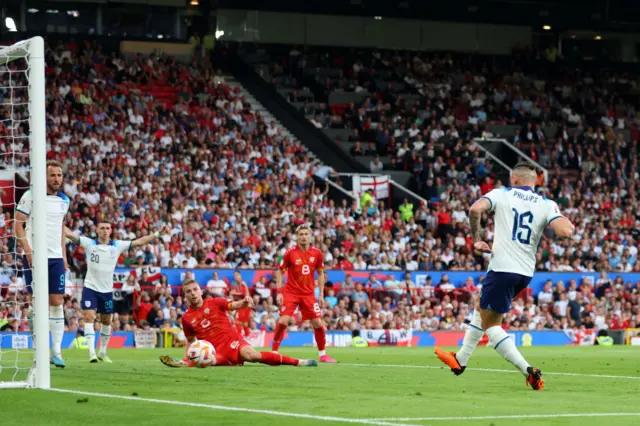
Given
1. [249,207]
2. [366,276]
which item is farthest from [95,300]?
[249,207]

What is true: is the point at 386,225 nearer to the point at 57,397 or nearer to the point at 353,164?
the point at 353,164

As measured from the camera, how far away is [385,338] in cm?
3259

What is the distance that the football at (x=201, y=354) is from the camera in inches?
655

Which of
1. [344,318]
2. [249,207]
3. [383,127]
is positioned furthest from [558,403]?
[383,127]

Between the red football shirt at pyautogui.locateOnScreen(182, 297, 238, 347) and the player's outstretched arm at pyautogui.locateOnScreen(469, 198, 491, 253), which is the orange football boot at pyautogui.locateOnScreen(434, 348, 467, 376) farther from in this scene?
the red football shirt at pyautogui.locateOnScreen(182, 297, 238, 347)

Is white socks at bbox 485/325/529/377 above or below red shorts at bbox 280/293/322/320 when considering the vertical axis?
above

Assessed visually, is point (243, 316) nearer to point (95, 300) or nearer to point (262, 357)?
point (95, 300)

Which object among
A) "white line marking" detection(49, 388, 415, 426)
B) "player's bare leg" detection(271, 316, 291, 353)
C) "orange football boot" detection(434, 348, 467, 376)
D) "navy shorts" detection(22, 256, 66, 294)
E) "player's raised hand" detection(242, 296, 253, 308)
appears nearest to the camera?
"white line marking" detection(49, 388, 415, 426)

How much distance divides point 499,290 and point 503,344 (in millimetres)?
598

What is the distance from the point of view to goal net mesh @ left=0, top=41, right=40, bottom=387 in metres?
14.1

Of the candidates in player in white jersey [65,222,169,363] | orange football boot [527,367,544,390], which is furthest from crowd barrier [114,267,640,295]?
orange football boot [527,367,544,390]

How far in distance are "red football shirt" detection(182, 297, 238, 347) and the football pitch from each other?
0.55 meters

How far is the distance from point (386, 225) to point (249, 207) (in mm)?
4762

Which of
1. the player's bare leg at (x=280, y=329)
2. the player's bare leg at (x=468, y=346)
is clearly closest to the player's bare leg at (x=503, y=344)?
the player's bare leg at (x=468, y=346)
